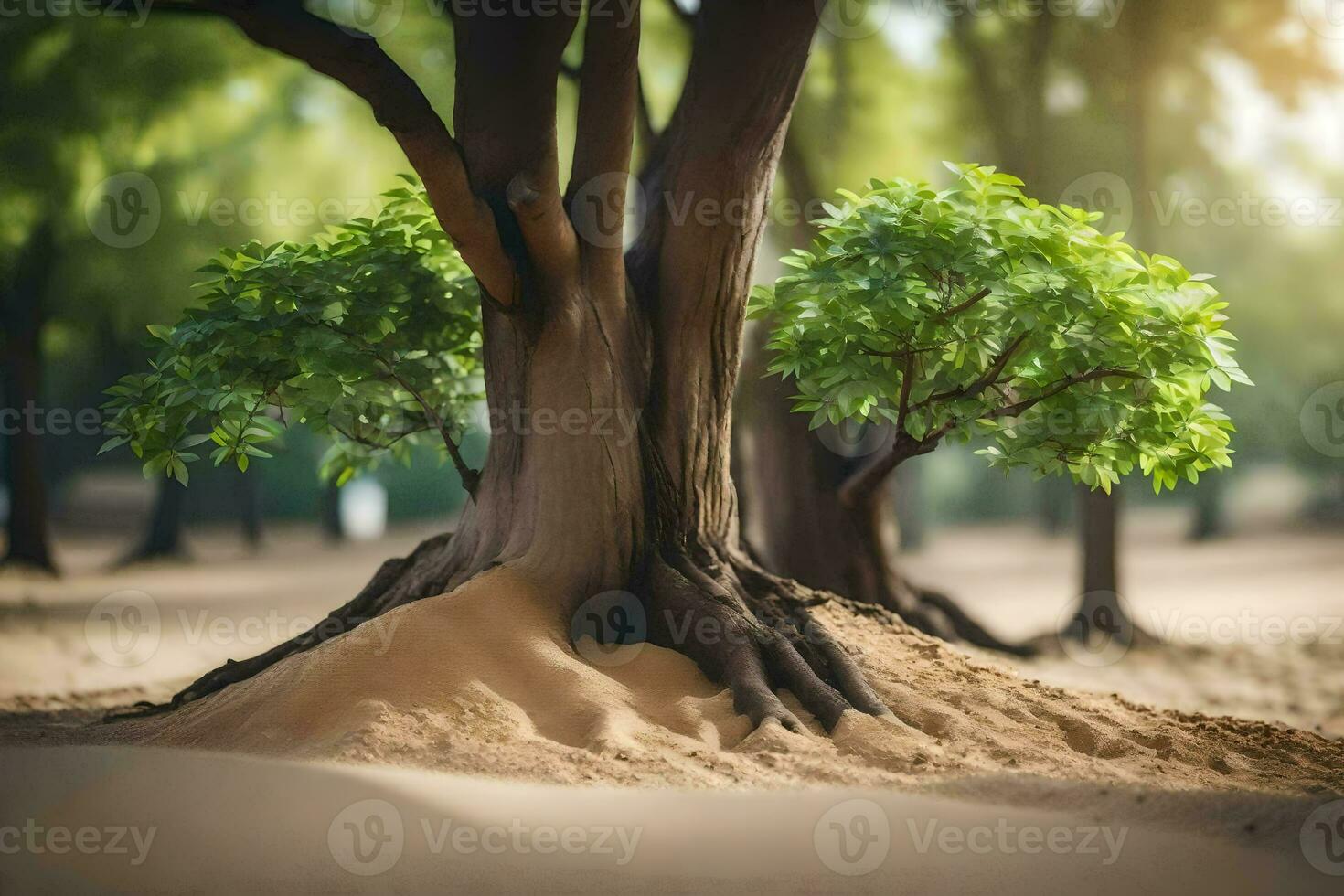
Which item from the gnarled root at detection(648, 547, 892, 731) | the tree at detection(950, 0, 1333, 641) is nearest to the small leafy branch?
the gnarled root at detection(648, 547, 892, 731)

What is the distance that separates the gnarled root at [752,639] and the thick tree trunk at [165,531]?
15472 mm

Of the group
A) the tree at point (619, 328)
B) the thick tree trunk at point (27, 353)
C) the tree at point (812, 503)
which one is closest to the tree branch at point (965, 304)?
the tree at point (619, 328)

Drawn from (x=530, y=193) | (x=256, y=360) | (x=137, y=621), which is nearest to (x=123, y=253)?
(x=137, y=621)

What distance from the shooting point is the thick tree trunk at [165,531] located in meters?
19.4

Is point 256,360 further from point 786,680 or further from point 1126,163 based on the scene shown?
point 1126,163

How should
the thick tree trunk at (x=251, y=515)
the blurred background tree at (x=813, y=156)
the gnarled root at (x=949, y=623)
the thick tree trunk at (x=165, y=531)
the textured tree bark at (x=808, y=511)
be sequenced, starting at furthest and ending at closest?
the thick tree trunk at (x=251, y=515) → the thick tree trunk at (x=165, y=531) → the blurred background tree at (x=813, y=156) → the gnarled root at (x=949, y=623) → the textured tree bark at (x=808, y=511)

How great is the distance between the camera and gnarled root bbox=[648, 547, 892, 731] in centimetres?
542

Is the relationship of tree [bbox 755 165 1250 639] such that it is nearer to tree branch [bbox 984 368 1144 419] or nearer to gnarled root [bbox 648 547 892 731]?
tree branch [bbox 984 368 1144 419]

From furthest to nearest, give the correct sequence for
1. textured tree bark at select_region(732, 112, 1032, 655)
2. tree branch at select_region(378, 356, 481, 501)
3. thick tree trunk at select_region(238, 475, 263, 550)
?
thick tree trunk at select_region(238, 475, 263, 550), textured tree bark at select_region(732, 112, 1032, 655), tree branch at select_region(378, 356, 481, 501)

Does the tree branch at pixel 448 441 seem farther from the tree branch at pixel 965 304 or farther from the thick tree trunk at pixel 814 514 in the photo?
the thick tree trunk at pixel 814 514

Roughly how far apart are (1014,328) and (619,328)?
80.8 inches

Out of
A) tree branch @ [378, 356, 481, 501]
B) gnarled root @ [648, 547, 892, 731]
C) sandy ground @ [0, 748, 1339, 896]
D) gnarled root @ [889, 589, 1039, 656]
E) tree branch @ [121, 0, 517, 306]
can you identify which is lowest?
gnarled root @ [889, 589, 1039, 656]

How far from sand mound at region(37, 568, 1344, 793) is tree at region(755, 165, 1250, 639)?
4.44ft

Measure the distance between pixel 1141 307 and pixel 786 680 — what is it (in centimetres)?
250
